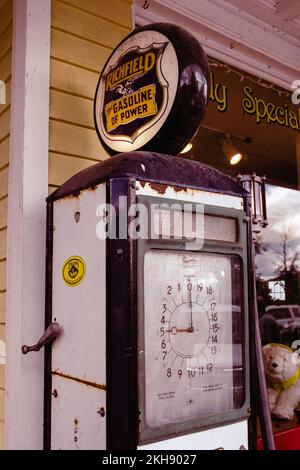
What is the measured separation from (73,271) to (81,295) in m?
0.11

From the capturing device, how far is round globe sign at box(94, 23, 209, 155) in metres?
1.68

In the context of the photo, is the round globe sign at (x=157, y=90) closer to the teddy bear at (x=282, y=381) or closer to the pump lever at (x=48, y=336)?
the pump lever at (x=48, y=336)

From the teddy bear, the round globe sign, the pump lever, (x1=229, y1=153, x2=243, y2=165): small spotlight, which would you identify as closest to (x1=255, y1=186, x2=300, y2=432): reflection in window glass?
the teddy bear

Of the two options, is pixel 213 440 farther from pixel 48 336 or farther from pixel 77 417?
pixel 48 336

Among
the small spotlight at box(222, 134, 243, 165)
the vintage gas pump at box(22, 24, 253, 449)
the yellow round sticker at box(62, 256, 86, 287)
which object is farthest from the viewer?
the small spotlight at box(222, 134, 243, 165)

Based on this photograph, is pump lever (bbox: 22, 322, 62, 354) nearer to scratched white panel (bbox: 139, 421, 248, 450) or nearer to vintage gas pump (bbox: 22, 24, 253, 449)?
vintage gas pump (bbox: 22, 24, 253, 449)

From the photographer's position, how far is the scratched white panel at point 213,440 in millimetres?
1482

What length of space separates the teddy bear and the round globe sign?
1808mm

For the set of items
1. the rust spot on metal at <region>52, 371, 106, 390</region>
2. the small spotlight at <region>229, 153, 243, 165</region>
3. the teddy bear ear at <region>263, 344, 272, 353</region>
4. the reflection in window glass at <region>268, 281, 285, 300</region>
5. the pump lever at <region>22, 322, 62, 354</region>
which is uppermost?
the small spotlight at <region>229, 153, 243, 165</region>

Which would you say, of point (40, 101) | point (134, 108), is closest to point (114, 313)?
point (134, 108)

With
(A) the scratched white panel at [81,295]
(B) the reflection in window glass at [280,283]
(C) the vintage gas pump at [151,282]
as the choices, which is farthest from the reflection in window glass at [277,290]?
(A) the scratched white panel at [81,295]

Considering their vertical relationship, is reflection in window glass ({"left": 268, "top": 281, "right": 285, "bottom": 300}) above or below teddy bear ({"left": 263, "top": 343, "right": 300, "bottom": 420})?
above

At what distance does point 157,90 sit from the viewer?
67.4 inches

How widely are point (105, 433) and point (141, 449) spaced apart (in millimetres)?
120
